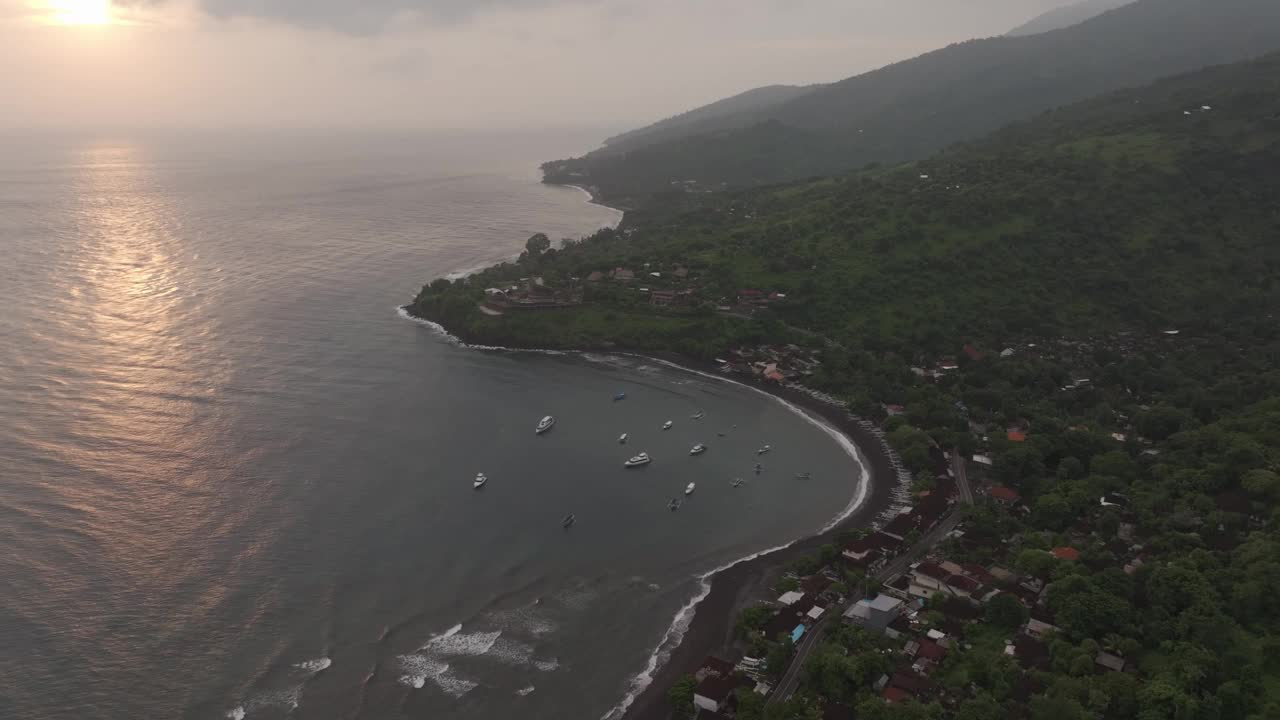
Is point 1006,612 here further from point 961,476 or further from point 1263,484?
point 961,476

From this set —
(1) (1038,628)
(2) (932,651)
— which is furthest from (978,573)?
(2) (932,651)

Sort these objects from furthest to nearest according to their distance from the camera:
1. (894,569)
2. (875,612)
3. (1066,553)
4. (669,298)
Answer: (669,298)
(894,569)
(1066,553)
(875,612)

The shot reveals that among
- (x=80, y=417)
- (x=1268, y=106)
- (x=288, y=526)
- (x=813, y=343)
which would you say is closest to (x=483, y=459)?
(x=288, y=526)

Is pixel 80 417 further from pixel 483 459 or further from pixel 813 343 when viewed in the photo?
pixel 813 343

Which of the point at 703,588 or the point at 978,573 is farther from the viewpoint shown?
the point at 703,588

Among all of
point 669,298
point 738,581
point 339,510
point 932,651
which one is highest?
point 669,298

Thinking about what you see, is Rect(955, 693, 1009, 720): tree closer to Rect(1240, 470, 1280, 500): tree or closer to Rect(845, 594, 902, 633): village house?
Rect(845, 594, 902, 633): village house
